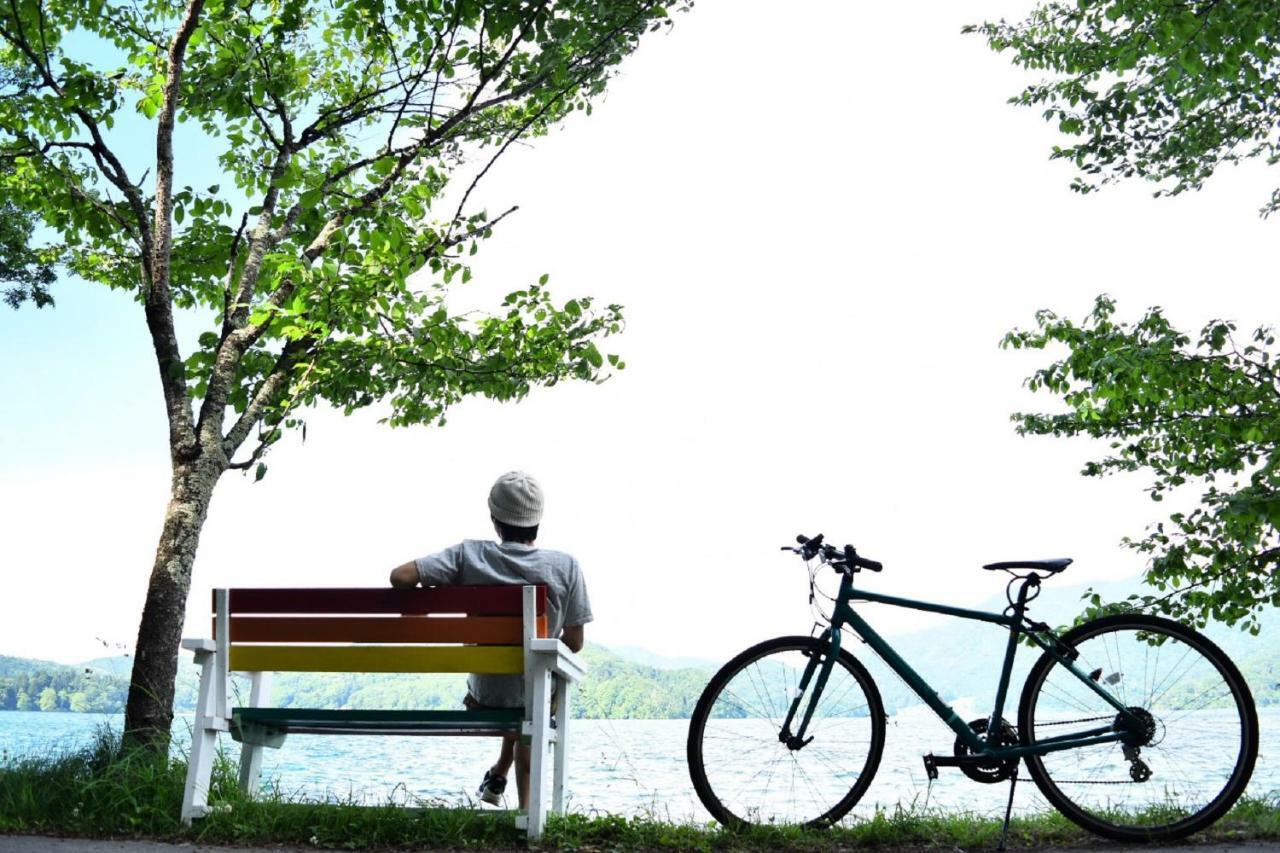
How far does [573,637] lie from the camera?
5.25 m

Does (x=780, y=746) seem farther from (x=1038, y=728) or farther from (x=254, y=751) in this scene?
(x=254, y=751)

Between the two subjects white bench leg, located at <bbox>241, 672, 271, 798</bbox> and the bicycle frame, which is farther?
white bench leg, located at <bbox>241, 672, 271, 798</bbox>

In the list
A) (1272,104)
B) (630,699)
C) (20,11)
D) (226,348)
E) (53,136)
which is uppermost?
(1272,104)

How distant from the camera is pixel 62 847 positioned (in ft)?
14.9

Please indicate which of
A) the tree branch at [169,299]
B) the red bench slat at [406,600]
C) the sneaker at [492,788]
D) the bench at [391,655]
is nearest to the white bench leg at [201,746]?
the bench at [391,655]

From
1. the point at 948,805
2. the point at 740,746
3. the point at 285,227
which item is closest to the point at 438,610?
the point at 740,746

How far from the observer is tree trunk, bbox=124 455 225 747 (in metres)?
6.71

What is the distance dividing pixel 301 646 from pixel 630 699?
10231 mm

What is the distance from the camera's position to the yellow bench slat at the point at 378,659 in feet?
15.5

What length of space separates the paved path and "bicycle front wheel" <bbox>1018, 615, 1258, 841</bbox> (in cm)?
9

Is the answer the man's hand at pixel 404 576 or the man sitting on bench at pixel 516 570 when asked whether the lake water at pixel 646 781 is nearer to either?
the man sitting on bench at pixel 516 570

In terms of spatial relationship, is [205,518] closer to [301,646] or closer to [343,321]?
[343,321]

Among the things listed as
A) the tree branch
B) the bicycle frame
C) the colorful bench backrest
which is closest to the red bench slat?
the colorful bench backrest

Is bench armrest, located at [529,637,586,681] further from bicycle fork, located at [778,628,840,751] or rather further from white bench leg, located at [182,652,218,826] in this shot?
Result: white bench leg, located at [182,652,218,826]
